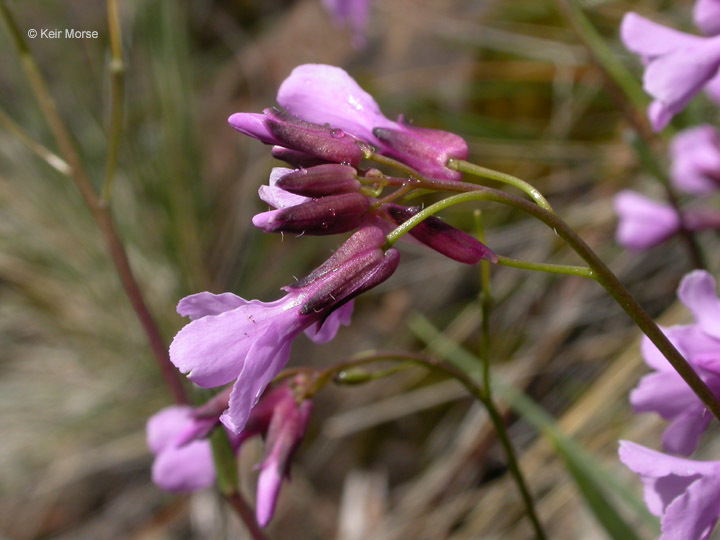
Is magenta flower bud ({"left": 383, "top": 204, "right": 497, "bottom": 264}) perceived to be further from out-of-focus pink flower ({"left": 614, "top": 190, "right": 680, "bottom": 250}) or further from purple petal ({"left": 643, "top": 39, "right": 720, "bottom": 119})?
out-of-focus pink flower ({"left": 614, "top": 190, "right": 680, "bottom": 250})

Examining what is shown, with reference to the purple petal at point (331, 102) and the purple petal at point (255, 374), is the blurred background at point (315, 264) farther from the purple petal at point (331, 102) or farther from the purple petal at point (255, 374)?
the purple petal at point (255, 374)

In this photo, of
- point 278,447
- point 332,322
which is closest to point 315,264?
point 278,447

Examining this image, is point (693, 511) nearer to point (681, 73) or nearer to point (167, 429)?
point (681, 73)

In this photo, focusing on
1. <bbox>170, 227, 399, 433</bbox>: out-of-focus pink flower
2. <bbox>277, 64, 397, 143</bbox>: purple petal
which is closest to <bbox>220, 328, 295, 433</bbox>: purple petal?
<bbox>170, 227, 399, 433</bbox>: out-of-focus pink flower

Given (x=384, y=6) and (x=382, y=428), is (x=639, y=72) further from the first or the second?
(x=382, y=428)

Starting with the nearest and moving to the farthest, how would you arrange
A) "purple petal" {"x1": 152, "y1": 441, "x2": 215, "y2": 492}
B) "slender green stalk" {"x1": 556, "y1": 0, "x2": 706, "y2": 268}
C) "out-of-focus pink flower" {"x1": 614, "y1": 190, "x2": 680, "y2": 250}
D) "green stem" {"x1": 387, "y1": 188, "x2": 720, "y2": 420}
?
"green stem" {"x1": 387, "y1": 188, "x2": 720, "y2": 420} → "purple petal" {"x1": 152, "y1": 441, "x2": 215, "y2": 492} → "slender green stalk" {"x1": 556, "y1": 0, "x2": 706, "y2": 268} → "out-of-focus pink flower" {"x1": 614, "y1": 190, "x2": 680, "y2": 250}

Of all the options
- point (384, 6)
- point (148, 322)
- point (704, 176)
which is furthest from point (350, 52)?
point (148, 322)

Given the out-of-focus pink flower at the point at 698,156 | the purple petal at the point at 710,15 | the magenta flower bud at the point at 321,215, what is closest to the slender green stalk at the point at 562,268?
the magenta flower bud at the point at 321,215
